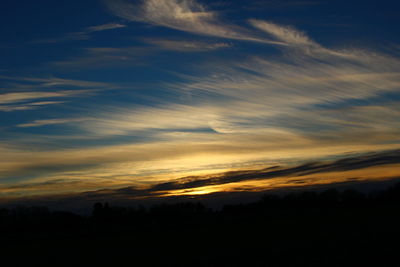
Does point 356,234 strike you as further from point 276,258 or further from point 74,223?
point 74,223

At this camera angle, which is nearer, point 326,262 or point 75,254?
point 326,262

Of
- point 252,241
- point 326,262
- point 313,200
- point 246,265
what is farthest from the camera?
point 313,200

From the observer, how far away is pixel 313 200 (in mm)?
143750

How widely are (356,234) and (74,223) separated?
7955cm

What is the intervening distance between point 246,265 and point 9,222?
9433 centimetres

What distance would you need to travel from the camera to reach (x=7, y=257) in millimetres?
43281

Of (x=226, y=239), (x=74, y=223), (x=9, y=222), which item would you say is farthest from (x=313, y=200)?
(x=226, y=239)

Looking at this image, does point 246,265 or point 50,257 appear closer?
point 246,265

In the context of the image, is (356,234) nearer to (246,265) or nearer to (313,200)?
(246,265)

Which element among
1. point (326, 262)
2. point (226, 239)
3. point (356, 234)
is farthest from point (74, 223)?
point (326, 262)

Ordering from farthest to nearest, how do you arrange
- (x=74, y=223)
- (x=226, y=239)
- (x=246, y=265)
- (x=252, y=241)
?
(x=74, y=223) < (x=226, y=239) < (x=252, y=241) < (x=246, y=265)

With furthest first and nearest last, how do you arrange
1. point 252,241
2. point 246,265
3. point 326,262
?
1. point 252,241
2. point 246,265
3. point 326,262

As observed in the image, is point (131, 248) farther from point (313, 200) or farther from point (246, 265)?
point (313, 200)

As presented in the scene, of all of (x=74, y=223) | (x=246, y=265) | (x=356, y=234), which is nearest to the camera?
(x=246, y=265)
